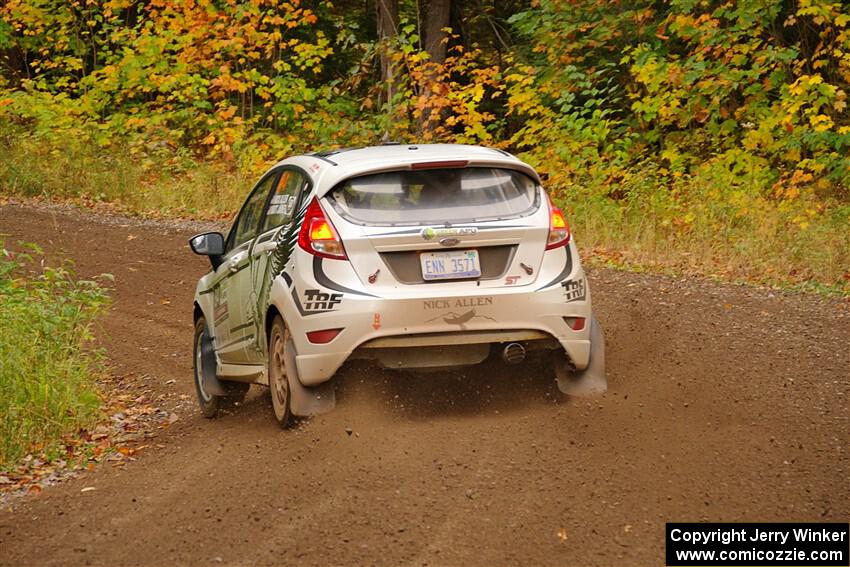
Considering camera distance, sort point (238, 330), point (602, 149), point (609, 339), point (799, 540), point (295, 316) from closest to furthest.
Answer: point (799, 540), point (295, 316), point (238, 330), point (609, 339), point (602, 149)

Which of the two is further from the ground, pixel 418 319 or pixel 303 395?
pixel 418 319

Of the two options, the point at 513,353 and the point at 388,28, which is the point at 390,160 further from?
the point at 388,28

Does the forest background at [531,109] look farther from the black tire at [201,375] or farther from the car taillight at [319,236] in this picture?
the car taillight at [319,236]

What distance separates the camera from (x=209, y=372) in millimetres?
9148

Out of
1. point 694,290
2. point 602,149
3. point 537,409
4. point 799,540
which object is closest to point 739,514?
point 799,540

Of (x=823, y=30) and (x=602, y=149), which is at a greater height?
(x=823, y=30)

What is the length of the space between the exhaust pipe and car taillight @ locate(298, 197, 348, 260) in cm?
108

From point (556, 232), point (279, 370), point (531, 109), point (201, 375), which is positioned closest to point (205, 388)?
point (201, 375)

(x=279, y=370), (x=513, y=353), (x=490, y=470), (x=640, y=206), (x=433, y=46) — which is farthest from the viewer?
(x=433, y=46)

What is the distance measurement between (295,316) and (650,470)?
2186 millimetres

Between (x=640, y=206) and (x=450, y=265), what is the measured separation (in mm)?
11603

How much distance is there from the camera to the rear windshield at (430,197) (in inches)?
277

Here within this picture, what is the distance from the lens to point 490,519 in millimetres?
5594

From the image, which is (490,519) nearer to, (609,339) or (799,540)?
(799,540)
